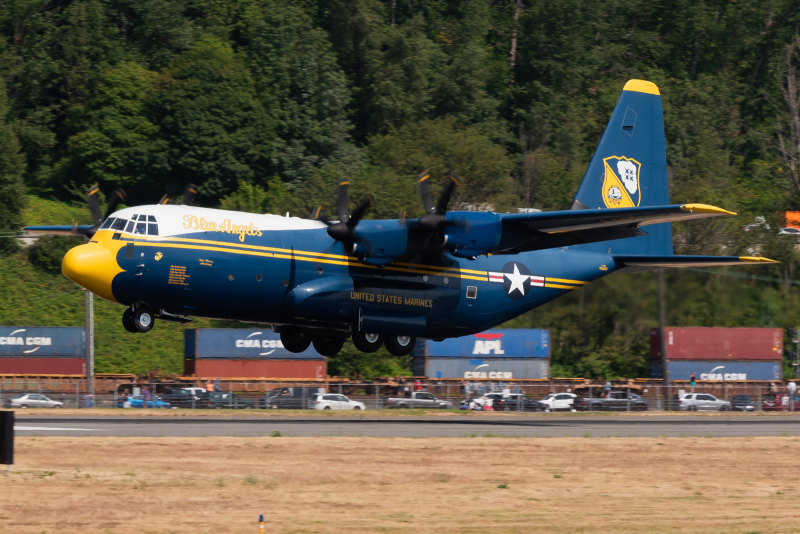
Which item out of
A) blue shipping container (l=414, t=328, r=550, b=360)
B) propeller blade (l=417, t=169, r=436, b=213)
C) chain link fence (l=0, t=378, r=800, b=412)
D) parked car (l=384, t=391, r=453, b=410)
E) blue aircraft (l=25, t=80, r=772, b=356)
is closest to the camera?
blue aircraft (l=25, t=80, r=772, b=356)

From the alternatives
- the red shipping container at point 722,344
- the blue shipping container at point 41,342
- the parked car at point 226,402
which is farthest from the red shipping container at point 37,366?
the red shipping container at point 722,344

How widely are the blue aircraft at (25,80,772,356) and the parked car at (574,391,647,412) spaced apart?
12.8 meters

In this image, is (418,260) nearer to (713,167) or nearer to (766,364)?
(766,364)

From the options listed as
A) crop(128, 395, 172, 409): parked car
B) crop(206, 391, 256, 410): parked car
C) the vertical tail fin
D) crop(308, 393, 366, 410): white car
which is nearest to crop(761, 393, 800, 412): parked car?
the vertical tail fin

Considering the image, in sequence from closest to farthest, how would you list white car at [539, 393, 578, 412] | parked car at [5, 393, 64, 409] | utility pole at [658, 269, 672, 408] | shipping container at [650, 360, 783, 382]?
utility pole at [658, 269, 672, 408]
parked car at [5, 393, 64, 409]
white car at [539, 393, 578, 412]
shipping container at [650, 360, 783, 382]

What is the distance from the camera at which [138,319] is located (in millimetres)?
31234

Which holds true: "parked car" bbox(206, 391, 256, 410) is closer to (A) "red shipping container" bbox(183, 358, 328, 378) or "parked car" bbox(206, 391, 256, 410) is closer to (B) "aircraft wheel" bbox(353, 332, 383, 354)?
(A) "red shipping container" bbox(183, 358, 328, 378)

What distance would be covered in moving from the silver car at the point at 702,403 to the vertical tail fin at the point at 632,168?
522 inches

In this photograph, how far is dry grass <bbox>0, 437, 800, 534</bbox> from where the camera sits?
23844 mm

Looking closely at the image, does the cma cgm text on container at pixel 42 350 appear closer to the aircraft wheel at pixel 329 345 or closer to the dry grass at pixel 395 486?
the aircraft wheel at pixel 329 345

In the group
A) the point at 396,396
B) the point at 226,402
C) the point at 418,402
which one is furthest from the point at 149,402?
the point at 418,402

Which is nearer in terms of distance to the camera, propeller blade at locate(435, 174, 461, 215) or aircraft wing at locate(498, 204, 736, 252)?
propeller blade at locate(435, 174, 461, 215)

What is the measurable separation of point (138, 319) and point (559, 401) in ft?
91.9

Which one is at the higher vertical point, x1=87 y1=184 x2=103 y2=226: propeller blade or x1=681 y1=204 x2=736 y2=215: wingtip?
x1=87 y1=184 x2=103 y2=226: propeller blade
